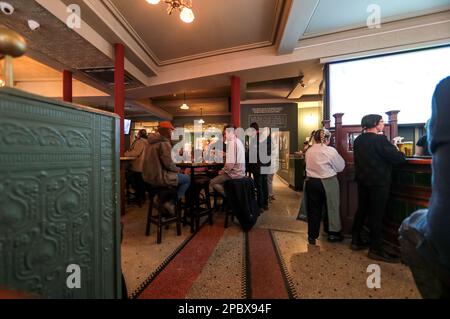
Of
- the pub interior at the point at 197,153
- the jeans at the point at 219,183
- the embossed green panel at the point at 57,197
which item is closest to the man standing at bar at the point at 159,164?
the pub interior at the point at 197,153

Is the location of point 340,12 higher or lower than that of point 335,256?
higher

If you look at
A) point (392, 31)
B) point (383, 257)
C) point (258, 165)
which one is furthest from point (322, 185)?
point (392, 31)

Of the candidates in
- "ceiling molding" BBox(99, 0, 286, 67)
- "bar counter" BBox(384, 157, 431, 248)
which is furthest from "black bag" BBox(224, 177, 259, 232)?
"ceiling molding" BBox(99, 0, 286, 67)

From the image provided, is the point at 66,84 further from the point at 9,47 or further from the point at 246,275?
the point at 246,275

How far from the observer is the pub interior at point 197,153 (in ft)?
2.49

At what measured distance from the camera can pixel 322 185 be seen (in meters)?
2.27

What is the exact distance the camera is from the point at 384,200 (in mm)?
1992

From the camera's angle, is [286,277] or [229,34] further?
[229,34]

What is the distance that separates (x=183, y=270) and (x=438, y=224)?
174cm

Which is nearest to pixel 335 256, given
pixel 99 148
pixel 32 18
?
pixel 99 148

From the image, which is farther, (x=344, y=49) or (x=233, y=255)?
(x=344, y=49)

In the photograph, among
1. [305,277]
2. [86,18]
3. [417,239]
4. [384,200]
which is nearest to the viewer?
[417,239]
